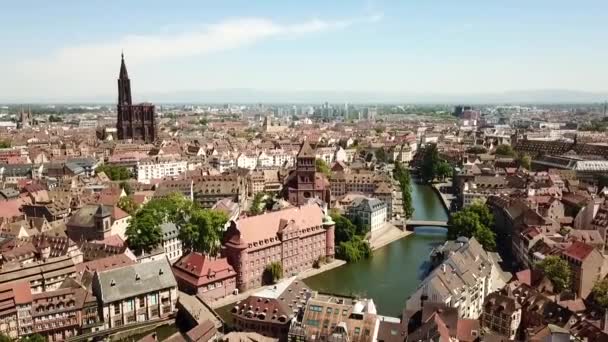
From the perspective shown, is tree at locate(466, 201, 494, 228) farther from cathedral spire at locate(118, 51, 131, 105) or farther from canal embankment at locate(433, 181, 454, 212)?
cathedral spire at locate(118, 51, 131, 105)

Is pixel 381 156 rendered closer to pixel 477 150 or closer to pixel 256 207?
pixel 477 150

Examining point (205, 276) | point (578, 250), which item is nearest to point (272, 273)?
point (205, 276)

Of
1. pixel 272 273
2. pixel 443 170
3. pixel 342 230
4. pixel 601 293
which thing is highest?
pixel 443 170

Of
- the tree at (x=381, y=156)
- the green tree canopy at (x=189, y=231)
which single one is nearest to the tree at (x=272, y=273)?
the green tree canopy at (x=189, y=231)

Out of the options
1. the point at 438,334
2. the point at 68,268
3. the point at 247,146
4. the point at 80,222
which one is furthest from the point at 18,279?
the point at 247,146

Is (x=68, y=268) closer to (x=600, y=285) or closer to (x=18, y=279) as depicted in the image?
(x=18, y=279)
